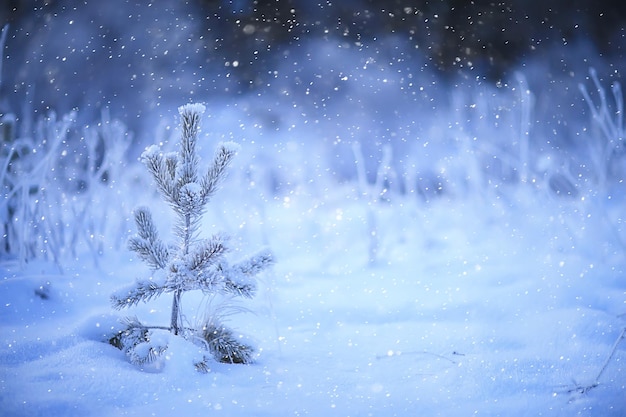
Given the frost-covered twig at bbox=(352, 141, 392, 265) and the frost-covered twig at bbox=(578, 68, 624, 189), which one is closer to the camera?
the frost-covered twig at bbox=(578, 68, 624, 189)

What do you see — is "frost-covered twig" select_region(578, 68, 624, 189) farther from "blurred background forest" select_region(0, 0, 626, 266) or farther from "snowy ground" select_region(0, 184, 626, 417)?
"snowy ground" select_region(0, 184, 626, 417)

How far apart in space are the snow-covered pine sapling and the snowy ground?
7 cm

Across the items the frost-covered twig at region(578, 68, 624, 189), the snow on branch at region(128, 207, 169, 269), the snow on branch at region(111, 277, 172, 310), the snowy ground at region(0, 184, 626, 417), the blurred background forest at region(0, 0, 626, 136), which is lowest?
the snowy ground at region(0, 184, 626, 417)

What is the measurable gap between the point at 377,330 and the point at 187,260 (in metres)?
0.87

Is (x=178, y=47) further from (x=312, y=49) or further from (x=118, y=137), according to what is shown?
(x=312, y=49)

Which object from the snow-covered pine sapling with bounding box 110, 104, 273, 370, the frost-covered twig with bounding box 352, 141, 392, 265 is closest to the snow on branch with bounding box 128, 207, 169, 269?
the snow-covered pine sapling with bounding box 110, 104, 273, 370

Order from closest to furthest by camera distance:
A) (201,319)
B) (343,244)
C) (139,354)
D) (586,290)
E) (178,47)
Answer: (139,354) < (201,319) < (586,290) < (343,244) < (178,47)

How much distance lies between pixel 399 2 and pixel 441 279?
8.02 ft

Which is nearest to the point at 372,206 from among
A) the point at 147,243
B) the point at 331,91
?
the point at 331,91

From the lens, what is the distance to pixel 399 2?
4.03 metres

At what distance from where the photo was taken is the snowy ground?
4.46ft

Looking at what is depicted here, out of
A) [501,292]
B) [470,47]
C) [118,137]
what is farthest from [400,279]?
[470,47]

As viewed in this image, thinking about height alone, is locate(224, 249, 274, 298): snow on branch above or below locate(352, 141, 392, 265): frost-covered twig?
below

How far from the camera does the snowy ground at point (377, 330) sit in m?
1.36
